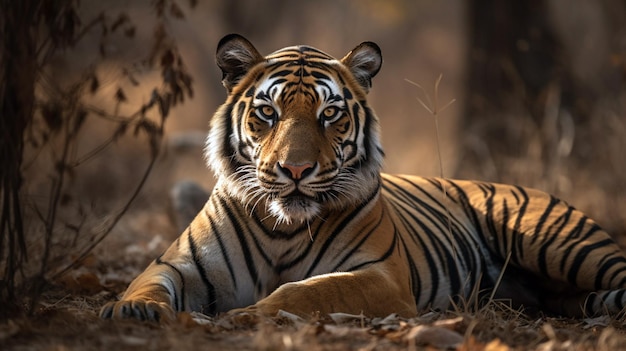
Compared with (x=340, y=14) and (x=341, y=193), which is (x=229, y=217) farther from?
(x=340, y=14)

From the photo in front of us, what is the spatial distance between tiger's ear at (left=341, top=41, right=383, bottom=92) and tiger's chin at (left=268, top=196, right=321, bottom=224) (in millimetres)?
826

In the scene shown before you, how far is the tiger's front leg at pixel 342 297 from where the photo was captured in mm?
3623

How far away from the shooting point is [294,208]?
3891 mm

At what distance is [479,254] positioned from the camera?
17.0 feet

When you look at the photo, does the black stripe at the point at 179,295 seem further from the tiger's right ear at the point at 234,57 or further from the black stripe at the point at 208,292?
the tiger's right ear at the point at 234,57

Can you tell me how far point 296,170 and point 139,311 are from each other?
884 millimetres

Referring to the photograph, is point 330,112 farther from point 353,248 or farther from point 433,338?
point 433,338

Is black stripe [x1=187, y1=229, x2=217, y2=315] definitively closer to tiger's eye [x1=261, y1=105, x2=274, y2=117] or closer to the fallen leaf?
tiger's eye [x1=261, y1=105, x2=274, y2=117]

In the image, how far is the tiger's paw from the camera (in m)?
3.42

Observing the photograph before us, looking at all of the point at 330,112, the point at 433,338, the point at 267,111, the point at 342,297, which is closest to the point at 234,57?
the point at 267,111

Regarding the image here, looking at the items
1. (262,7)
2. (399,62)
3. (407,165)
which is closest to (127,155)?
(407,165)

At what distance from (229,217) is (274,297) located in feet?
2.33

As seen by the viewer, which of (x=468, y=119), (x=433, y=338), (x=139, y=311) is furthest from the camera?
(x=468, y=119)

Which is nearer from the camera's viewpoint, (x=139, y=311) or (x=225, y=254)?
(x=139, y=311)
